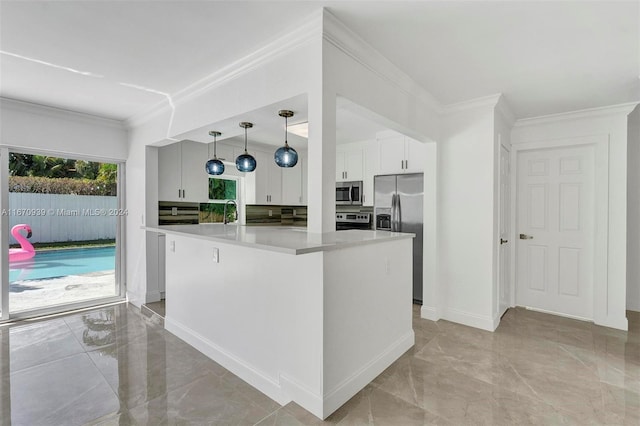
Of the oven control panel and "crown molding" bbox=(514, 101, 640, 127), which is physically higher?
"crown molding" bbox=(514, 101, 640, 127)

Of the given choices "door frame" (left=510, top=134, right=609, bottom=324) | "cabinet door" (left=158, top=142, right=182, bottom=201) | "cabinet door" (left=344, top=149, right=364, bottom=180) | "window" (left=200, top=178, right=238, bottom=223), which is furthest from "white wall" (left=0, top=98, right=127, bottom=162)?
"door frame" (left=510, top=134, right=609, bottom=324)

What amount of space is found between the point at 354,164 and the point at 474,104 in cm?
212

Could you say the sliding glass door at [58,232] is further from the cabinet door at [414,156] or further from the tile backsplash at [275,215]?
the cabinet door at [414,156]

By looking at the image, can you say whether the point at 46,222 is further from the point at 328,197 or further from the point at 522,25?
the point at 522,25

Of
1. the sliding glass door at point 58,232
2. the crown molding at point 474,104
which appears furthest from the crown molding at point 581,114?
the sliding glass door at point 58,232

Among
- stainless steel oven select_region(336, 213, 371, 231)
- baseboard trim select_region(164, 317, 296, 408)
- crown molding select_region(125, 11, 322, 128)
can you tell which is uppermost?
crown molding select_region(125, 11, 322, 128)

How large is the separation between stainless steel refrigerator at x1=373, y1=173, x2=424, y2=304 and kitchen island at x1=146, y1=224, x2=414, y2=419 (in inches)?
51.2

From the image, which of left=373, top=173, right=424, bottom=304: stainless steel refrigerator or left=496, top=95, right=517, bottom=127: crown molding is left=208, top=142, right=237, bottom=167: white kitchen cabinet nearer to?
left=373, top=173, right=424, bottom=304: stainless steel refrigerator

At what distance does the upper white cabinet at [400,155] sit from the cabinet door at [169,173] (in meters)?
2.88

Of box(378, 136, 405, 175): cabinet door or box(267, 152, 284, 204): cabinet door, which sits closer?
box(378, 136, 405, 175): cabinet door

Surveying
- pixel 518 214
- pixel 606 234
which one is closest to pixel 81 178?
pixel 518 214

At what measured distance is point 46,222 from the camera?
153 inches

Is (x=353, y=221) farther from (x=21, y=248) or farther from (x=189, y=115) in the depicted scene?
(x=21, y=248)

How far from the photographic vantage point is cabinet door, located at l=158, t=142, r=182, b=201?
4379 mm
